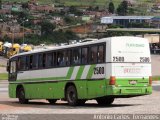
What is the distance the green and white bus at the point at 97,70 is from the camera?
23.2 m

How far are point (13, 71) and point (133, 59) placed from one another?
9520 millimetres

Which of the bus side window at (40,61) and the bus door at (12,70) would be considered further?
the bus door at (12,70)

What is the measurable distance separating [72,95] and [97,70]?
2322 mm

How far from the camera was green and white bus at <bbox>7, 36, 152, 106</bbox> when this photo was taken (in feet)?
76.0

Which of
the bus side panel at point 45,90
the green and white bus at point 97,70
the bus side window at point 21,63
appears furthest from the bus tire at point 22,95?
the green and white bus at point 97,70

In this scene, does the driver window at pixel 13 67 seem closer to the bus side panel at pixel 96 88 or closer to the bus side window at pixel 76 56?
the bus side window at pixel 76 56

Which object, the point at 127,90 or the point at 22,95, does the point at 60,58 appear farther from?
the point at 22,95

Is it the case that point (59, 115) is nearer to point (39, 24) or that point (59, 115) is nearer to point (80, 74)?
point (80, 74)

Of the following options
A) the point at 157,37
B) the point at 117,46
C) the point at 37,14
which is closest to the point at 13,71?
the point at 117,46

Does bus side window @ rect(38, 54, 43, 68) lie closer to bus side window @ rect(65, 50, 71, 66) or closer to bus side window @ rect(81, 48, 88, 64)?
bus side window @ rect(65, 50, 71, 66)

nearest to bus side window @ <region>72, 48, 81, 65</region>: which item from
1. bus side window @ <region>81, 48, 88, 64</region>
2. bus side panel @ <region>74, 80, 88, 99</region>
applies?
bus side window @ <region>81, 48, 88, 64</region>

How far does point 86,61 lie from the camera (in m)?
24.4

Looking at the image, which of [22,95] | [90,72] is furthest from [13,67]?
[90,72]

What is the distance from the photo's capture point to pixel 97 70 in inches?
930
